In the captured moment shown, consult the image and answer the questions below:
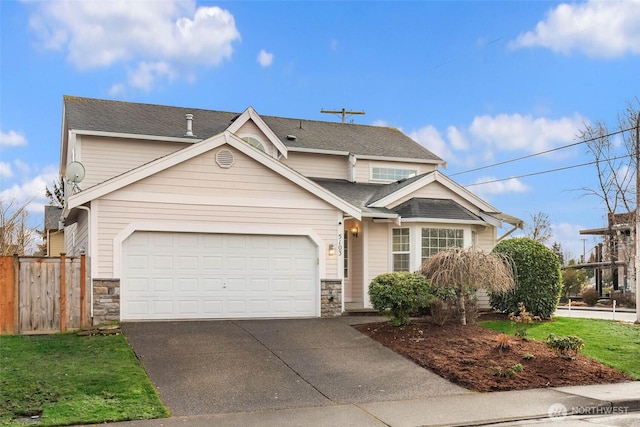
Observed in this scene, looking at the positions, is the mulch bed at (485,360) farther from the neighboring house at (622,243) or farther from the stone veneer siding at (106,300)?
the neighboring house at (622,243)

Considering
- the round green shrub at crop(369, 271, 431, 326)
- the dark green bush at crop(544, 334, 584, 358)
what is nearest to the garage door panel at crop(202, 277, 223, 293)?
the round green shrub at crop(369, 271, 431, 326)

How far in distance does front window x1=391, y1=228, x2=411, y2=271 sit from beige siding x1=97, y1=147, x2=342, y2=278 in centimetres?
268

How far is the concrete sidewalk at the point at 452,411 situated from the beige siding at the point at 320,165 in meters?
12.6

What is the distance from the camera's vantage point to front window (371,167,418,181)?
825 inches

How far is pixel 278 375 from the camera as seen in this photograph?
30.7 ft

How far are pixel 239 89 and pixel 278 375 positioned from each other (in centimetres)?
1373

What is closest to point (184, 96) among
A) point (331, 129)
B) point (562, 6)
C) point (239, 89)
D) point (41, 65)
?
point (239, 89)

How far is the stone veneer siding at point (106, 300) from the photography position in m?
12.7

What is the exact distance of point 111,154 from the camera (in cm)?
1783

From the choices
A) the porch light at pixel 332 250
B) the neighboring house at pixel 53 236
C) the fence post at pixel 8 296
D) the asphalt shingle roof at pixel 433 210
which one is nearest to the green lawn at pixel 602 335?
the asphalt shingle roof at pixel 433 210

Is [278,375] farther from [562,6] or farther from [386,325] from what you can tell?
[562,6]

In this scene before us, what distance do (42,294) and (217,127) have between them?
976 cm

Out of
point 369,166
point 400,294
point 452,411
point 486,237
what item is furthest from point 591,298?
point 452,411

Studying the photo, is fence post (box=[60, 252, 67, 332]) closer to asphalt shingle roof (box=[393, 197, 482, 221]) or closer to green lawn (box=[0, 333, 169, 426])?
green lawn (box=[0, 333, 169, 426])
